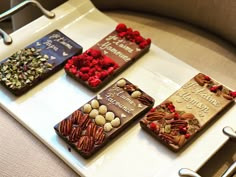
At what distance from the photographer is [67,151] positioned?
2.62ft

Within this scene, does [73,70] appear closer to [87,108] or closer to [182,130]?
[87,108]

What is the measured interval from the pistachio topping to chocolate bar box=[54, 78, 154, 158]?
12 cm

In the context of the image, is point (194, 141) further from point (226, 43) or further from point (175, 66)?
point (226, 43)

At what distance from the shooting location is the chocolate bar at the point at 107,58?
0.88 m

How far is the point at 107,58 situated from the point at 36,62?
0.13 meters

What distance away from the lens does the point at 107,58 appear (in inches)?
35.8

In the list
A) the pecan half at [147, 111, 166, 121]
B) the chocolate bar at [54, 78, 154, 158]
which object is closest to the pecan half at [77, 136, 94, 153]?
the chocolate bar at [54, 78, 154, 158]

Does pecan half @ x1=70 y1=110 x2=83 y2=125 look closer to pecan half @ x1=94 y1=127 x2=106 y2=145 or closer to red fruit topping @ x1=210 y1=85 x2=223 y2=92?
pecan half @ x1=94 y1=127 x2=106 y2=145

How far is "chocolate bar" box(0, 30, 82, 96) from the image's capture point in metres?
0.88

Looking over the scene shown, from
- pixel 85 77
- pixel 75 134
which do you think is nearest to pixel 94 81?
pixel 85 77

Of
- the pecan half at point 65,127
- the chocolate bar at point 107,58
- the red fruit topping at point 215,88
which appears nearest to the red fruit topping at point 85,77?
the chocolate bar at point 107,58

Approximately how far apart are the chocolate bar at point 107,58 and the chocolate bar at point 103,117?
0.11ft

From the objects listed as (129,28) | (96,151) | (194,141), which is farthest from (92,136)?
(129,28)

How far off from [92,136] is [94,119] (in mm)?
38
